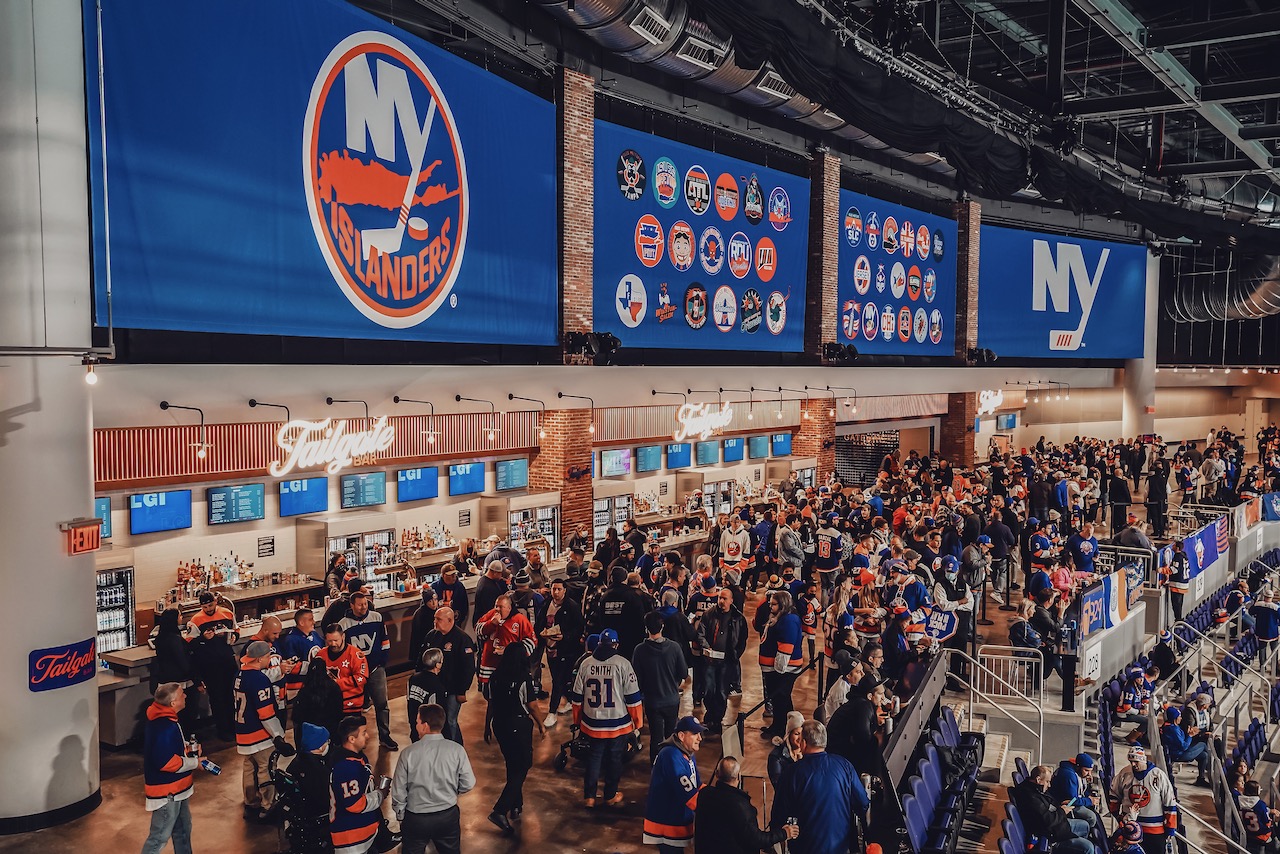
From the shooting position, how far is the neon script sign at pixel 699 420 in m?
17.2

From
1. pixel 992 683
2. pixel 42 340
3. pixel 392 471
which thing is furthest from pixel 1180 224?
pixel 42 340

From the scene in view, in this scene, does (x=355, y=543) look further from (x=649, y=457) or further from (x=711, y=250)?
(x=711, y=250)

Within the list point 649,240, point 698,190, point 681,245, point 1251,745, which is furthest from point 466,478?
point 1251,745

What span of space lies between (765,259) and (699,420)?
3406 millimetres

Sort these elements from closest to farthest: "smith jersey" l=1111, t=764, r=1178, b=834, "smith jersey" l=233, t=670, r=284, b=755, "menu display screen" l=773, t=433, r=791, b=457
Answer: "smith jersey" l=233, t=670, r=284, b=755
"smith jersey" l=1111, t=764, r=1178, b=834
"menu display screen" l=773, t=433, r=791, b=457

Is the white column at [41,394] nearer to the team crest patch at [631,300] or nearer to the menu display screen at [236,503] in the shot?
the menu display screen at [236,503]

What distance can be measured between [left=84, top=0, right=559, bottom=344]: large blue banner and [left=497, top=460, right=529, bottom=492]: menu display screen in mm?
2370

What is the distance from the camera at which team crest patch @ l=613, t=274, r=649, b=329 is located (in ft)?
50.6

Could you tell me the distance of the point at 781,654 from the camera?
9.03 meters

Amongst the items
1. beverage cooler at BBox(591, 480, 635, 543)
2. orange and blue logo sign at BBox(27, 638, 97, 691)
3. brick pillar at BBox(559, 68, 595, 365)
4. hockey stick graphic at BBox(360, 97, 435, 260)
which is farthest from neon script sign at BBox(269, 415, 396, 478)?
beverage cooler at BBox(591, 480, 635, 543)

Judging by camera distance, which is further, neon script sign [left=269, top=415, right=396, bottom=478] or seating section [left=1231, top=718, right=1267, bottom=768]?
seating section [left=1231, top=718, right=1267, bottom=768]

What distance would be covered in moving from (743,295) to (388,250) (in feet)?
27.8

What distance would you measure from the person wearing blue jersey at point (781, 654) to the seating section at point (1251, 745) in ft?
18.3

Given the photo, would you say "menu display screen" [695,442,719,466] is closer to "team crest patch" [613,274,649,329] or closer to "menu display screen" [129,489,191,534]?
"team crest patch" [613,274,649,329]
